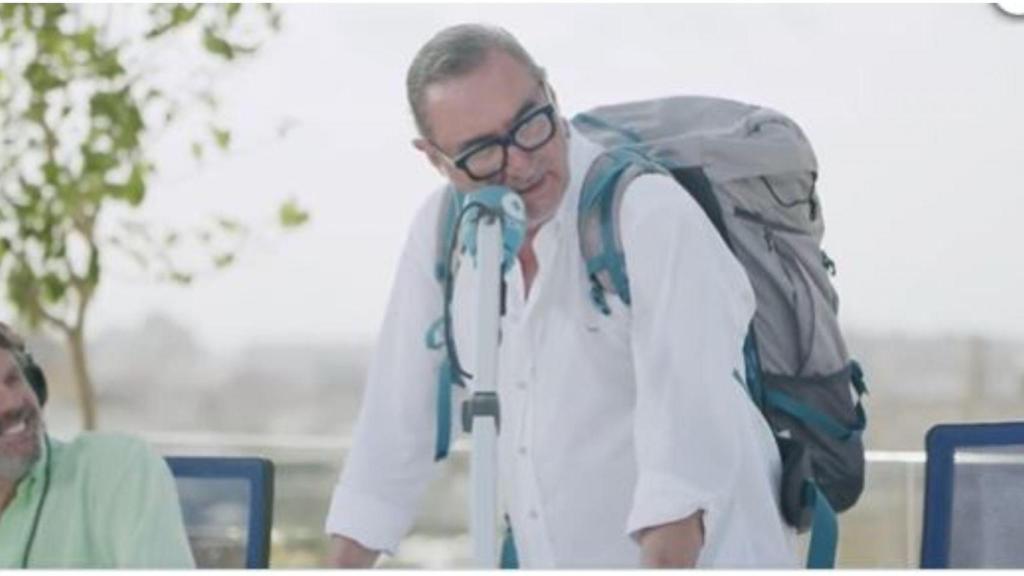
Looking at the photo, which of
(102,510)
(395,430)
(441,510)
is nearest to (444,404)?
(395,430)

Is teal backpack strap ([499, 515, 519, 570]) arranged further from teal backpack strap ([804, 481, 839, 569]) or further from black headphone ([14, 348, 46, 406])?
black headphone ([14, 348, 46, 406])

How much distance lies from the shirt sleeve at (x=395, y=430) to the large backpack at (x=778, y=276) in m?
0.02

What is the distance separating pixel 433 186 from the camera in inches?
107

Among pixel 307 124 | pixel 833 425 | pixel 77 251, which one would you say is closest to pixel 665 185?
pixel 833 425

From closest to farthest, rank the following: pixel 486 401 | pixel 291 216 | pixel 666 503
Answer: pixel 486 401
pixel 666 503
pixel 291 216

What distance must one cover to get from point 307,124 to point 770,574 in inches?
36.7

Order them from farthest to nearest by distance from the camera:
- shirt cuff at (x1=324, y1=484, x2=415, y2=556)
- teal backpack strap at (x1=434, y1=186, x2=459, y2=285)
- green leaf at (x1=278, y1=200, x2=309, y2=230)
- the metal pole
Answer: green leaf at (x1=278, y1=200, x2=309, y2=230) → shirt cuff at (x1=324, y1=484, x2=415, y2=556) → teal backpack strap at (x1=434, y1=186, x2=459, y2=285) → the metal pole

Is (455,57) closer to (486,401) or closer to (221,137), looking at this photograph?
(486,401)

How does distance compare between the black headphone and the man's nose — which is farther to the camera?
the black headphone

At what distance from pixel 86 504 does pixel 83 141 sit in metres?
1.05

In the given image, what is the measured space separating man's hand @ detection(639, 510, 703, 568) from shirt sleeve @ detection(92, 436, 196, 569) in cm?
49

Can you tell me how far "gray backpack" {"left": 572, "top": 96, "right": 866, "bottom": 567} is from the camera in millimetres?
2662

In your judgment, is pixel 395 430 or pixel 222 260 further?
pixel 222 260

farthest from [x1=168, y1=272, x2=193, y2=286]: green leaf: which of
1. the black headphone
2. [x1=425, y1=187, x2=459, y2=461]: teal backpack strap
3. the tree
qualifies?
[x1=425, y1=187, x2=459, y2=461]: teal backpack strap
